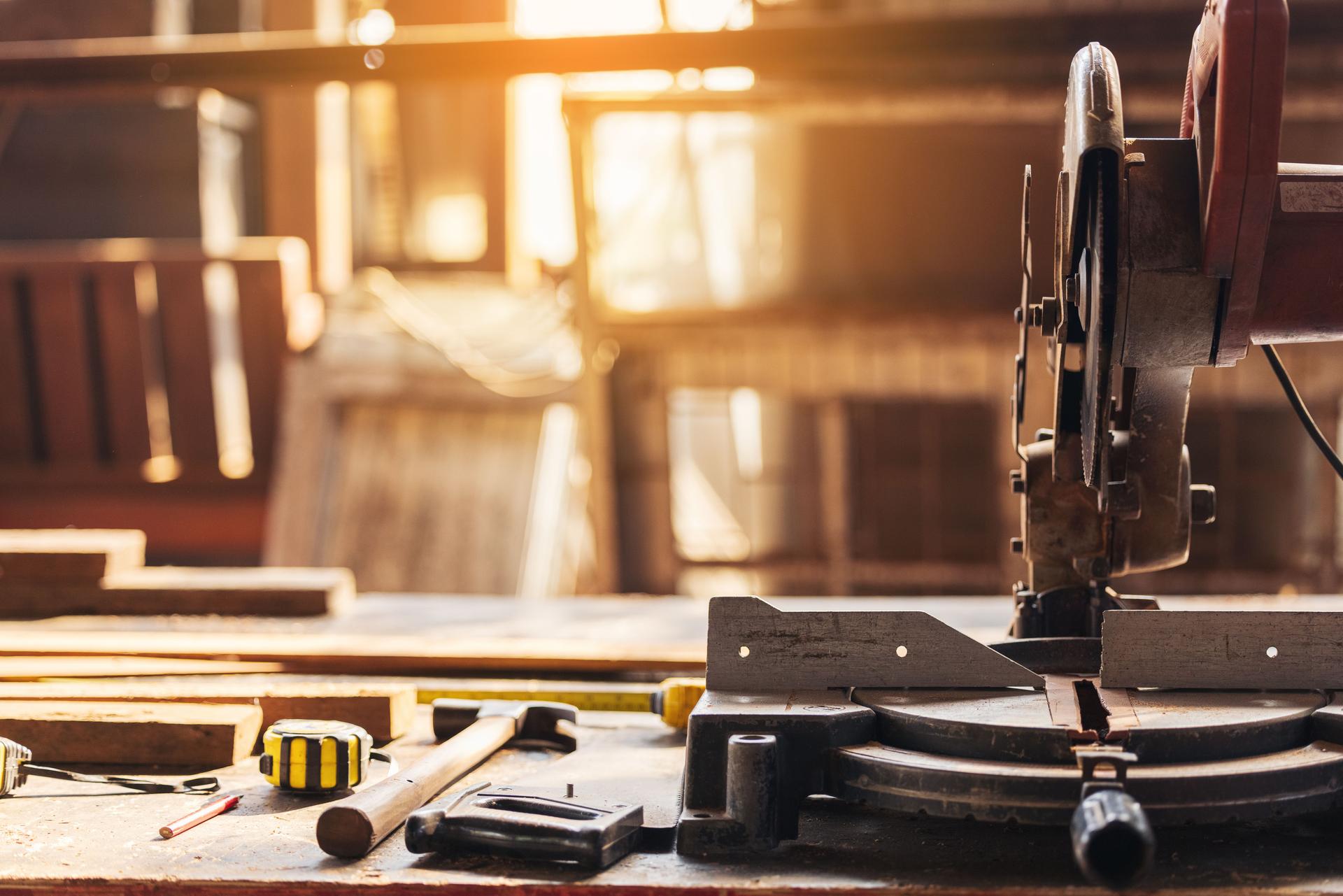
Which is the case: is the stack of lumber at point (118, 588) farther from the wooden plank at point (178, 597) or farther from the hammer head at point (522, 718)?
the hammer head at point (522, 718)

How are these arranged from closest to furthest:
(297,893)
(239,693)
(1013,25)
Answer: (297,893) < (239,693) < (1013,25)

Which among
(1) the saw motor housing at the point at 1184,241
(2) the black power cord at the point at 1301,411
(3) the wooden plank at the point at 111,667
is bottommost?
(3) the wooden plank at the point at 111,667

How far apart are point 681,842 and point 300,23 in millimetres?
6155

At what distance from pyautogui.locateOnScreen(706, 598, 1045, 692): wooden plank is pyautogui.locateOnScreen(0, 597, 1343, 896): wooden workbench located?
0.45 feet

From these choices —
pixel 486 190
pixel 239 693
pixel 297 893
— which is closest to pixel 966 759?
pixel 297 893

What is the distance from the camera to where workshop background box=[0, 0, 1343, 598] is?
5176 mm

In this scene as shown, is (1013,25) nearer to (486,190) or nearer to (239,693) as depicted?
(239,693)

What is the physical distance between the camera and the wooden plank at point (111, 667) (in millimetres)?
1832

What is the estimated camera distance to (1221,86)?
→ 110cm

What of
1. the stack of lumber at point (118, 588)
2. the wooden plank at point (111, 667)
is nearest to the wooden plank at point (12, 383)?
the stack of lumber at point (118, 588)

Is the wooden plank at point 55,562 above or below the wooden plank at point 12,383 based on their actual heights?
below

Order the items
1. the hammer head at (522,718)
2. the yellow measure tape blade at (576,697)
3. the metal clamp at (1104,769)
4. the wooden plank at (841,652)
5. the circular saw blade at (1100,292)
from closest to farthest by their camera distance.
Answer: the metal clamp at (1104,769)
the circular saw blade at (1100,292)
the wooden plank at (841,652)
the hammer head at (522,718)
the yellow measure tape blade at (576,697)

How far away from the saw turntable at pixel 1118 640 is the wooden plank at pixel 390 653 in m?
0.67

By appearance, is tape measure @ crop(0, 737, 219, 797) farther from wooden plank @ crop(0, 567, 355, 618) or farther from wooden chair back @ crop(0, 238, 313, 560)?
wooden chair back @ crop(0, 238, 313, 560)
